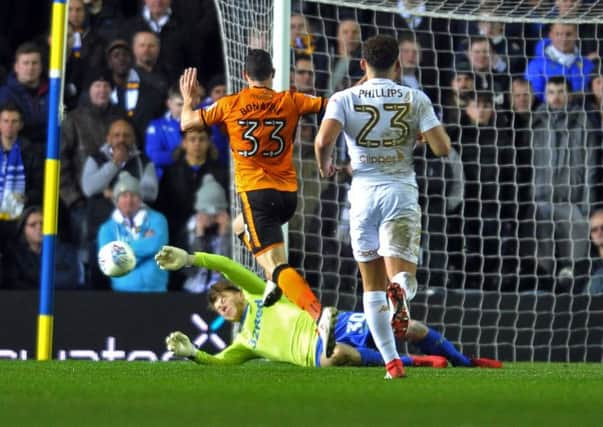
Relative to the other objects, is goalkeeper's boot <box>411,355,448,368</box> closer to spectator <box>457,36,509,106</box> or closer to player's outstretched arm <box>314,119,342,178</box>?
player's outstretched arm <box>314,119,342,178</box>

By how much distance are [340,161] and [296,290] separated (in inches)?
154

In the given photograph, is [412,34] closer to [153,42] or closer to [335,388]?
[153,42]

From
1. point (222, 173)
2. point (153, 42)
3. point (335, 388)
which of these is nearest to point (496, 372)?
point (335, 388)

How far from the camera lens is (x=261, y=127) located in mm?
9992

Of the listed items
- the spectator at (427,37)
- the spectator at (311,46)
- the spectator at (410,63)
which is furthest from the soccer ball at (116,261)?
the spectator at (427,37)

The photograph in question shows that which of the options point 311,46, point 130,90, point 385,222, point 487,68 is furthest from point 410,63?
point 385,222

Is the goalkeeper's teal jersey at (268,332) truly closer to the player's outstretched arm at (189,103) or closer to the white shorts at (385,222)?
the player's outstretched arm at (189,103)

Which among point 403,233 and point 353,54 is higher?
point 353,54

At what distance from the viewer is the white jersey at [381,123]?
8367mm

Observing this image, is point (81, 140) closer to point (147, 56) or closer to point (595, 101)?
point (147, 56)

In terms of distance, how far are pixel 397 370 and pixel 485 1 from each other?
5.99 m

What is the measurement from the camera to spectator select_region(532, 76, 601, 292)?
44.0 ft

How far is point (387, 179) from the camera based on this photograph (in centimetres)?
844

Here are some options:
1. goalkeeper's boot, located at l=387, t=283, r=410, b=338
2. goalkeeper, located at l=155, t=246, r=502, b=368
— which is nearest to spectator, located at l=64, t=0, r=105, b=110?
goalkeeper, located at l=155, t=246, r=502, b=368
